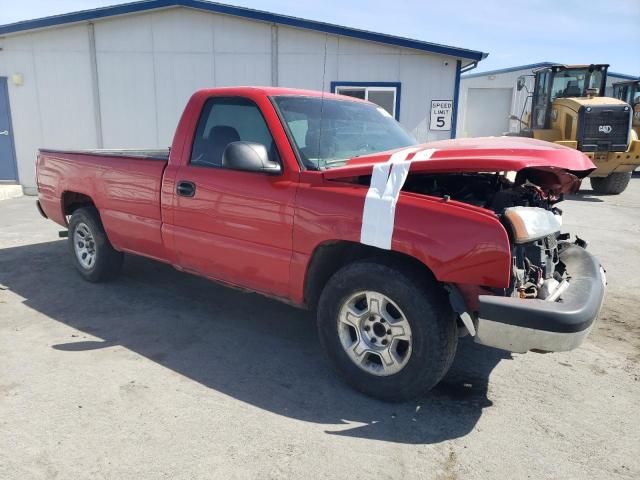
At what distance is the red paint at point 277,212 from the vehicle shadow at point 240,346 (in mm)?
497

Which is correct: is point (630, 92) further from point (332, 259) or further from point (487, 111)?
point (332, 259)

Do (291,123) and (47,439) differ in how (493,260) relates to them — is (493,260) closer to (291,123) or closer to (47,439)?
(291,123)

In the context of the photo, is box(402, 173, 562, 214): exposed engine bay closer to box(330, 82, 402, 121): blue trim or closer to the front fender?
the front fender

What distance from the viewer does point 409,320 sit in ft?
9.68

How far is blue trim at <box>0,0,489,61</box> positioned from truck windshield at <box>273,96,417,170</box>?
702cm

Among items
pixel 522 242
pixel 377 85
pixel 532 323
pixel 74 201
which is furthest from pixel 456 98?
pixel 532 323

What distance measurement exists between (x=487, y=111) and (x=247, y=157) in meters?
31.4

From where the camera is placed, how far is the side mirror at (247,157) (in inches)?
132

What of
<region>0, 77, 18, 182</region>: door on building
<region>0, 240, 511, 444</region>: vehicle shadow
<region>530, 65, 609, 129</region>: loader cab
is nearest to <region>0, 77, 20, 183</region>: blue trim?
<region>0, 77, 18, 182</region>: door on building

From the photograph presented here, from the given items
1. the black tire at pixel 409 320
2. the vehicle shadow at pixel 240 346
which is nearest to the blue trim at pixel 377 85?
the vehicle shadow at pixel 240 346

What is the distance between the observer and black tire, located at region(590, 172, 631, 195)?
12859 millimetres

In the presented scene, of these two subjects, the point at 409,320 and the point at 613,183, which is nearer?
the point at 409,320

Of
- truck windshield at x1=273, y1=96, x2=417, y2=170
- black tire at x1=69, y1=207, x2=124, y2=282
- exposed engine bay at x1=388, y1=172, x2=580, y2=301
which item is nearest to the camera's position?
exposed engine bay at x1=388, y1=172, x2=580, y2=301

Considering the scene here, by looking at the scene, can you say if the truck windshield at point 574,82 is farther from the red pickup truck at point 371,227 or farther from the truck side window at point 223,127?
the truck side window at point 223,127
